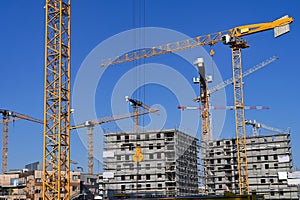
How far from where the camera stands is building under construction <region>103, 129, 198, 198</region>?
76.1 m

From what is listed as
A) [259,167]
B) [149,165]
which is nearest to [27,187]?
[149,165]

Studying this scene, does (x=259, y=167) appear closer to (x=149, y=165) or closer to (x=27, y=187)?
(x=149, y=165)

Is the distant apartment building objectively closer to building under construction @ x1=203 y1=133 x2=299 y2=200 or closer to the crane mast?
the crane mast

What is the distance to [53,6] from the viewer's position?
158ft

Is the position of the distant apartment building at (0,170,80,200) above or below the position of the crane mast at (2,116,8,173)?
below

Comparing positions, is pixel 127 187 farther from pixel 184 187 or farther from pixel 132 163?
pixel 184 187

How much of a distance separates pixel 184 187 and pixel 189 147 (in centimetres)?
894

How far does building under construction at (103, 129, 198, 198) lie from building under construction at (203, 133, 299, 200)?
10.9 m

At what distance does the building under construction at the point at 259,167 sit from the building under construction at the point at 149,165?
429 inches

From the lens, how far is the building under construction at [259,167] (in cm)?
8638

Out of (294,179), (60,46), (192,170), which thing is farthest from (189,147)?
(60,46)

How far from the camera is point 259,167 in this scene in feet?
293

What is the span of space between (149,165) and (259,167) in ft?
85.0

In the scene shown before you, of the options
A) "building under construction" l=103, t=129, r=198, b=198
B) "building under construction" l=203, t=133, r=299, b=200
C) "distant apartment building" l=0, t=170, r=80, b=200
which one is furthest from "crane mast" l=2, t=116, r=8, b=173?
"building under construction" l=203, t=133, r=299, b=200
